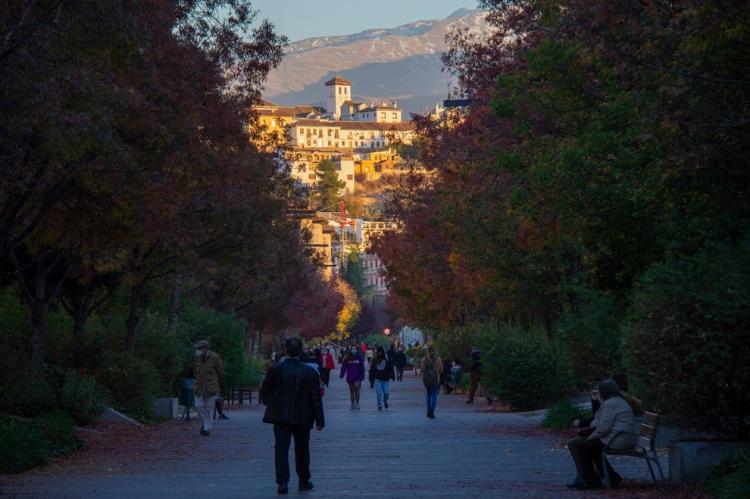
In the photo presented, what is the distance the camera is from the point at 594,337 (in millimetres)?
25438

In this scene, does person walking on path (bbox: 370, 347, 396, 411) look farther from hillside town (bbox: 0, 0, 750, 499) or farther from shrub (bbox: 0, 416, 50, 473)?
shrub (bbox: 0, 416, 50, 473)

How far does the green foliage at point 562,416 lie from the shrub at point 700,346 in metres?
11.5

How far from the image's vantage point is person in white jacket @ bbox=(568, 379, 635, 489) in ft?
50.7

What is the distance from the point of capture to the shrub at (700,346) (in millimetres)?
14844

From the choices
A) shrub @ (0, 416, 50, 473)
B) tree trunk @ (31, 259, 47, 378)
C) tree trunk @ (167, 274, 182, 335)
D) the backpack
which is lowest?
shrub @ (0, 416, 50, 473)

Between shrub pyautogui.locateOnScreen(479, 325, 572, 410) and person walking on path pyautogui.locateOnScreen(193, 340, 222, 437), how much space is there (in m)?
11.4

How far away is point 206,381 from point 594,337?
7273 mm

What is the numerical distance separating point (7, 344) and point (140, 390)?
405cm

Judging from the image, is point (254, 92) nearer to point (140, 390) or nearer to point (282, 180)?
point (140, 390)

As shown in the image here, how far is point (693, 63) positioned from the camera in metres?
14.6

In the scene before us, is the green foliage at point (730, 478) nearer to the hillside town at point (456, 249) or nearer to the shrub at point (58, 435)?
the hillside town at point (456, 249)

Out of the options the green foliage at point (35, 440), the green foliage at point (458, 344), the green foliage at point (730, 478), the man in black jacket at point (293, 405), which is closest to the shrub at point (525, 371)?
the green foliage at point (35, 440)

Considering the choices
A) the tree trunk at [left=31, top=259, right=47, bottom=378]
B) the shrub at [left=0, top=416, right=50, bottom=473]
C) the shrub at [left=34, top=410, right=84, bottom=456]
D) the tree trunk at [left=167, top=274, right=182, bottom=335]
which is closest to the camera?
the shrub at [left=0, top=416, right=50, bottom=473]

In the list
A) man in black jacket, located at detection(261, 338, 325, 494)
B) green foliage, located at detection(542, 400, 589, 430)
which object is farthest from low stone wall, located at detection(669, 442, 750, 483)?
green foliage, located at detection(542, 400, 589, 430)
